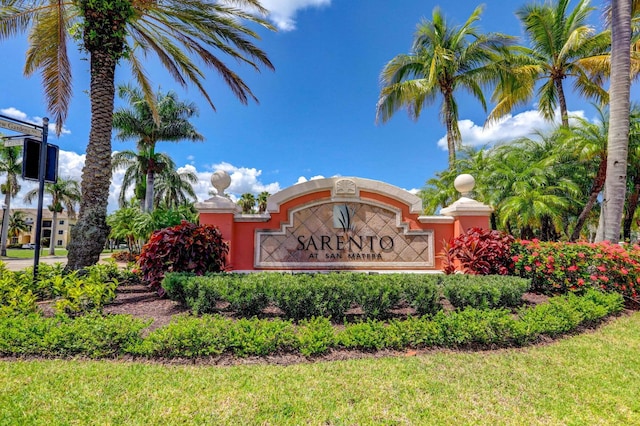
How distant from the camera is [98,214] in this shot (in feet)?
25.3

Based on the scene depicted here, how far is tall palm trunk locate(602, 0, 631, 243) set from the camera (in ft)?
25.8

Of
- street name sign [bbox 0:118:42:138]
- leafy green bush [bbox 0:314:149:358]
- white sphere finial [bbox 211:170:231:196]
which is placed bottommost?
leafy green bush [bbox 0:314:149:358]

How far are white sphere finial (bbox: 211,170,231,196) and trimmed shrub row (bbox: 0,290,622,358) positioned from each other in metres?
3.94

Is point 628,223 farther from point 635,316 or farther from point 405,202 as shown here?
point 405,202

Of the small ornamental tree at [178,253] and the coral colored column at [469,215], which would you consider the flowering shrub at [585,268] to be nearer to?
the coral colored column at [469,215]

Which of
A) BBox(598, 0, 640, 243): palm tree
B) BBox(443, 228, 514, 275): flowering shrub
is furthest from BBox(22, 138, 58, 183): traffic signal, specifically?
BBox(598, 0, 640, 243): palm tree

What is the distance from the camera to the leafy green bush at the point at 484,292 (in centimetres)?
522

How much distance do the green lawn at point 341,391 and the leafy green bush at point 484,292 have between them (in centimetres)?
124

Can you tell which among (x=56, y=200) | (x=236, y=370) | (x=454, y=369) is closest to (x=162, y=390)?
(x=236, y=370)

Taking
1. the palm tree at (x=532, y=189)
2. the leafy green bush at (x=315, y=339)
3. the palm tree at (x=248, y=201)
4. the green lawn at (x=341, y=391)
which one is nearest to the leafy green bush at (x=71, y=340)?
the green lawn at (x=341, y=391)

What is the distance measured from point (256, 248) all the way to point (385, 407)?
5.45m

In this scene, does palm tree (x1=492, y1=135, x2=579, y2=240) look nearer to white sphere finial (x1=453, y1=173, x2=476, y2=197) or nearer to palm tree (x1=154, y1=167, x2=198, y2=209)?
white sphere finial (x1=453, y1=173, x2=476, y2=197)

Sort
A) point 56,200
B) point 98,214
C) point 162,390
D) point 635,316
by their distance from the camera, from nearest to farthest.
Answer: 1. point 162,390
2. point 635,316
3. point 98,214
4. point 56,200

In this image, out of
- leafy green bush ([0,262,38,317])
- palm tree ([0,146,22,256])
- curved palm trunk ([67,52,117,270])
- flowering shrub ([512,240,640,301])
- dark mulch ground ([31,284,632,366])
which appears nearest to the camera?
dark mulch ground ([31,284,632,366])
